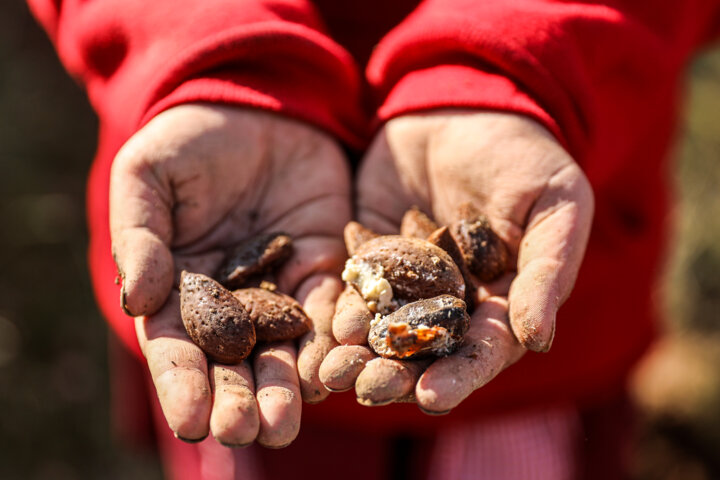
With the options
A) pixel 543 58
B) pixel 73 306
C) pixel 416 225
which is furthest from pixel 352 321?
pixel 73 306

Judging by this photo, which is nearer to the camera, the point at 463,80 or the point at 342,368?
the point at 342,368

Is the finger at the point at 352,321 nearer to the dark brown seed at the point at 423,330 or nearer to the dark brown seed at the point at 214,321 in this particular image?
the dark brown seed at the point at 423,330

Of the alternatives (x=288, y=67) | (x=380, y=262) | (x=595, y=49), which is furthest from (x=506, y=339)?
(x=288, y=67)

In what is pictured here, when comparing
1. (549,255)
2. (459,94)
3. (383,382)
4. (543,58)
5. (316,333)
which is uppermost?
(543,58)

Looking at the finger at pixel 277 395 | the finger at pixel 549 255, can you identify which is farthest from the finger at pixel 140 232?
the finger at pixel 549 255

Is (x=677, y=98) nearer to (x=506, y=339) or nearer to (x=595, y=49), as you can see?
(x=595, y=49)

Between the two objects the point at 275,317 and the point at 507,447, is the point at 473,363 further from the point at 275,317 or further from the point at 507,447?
the point at 507,447
